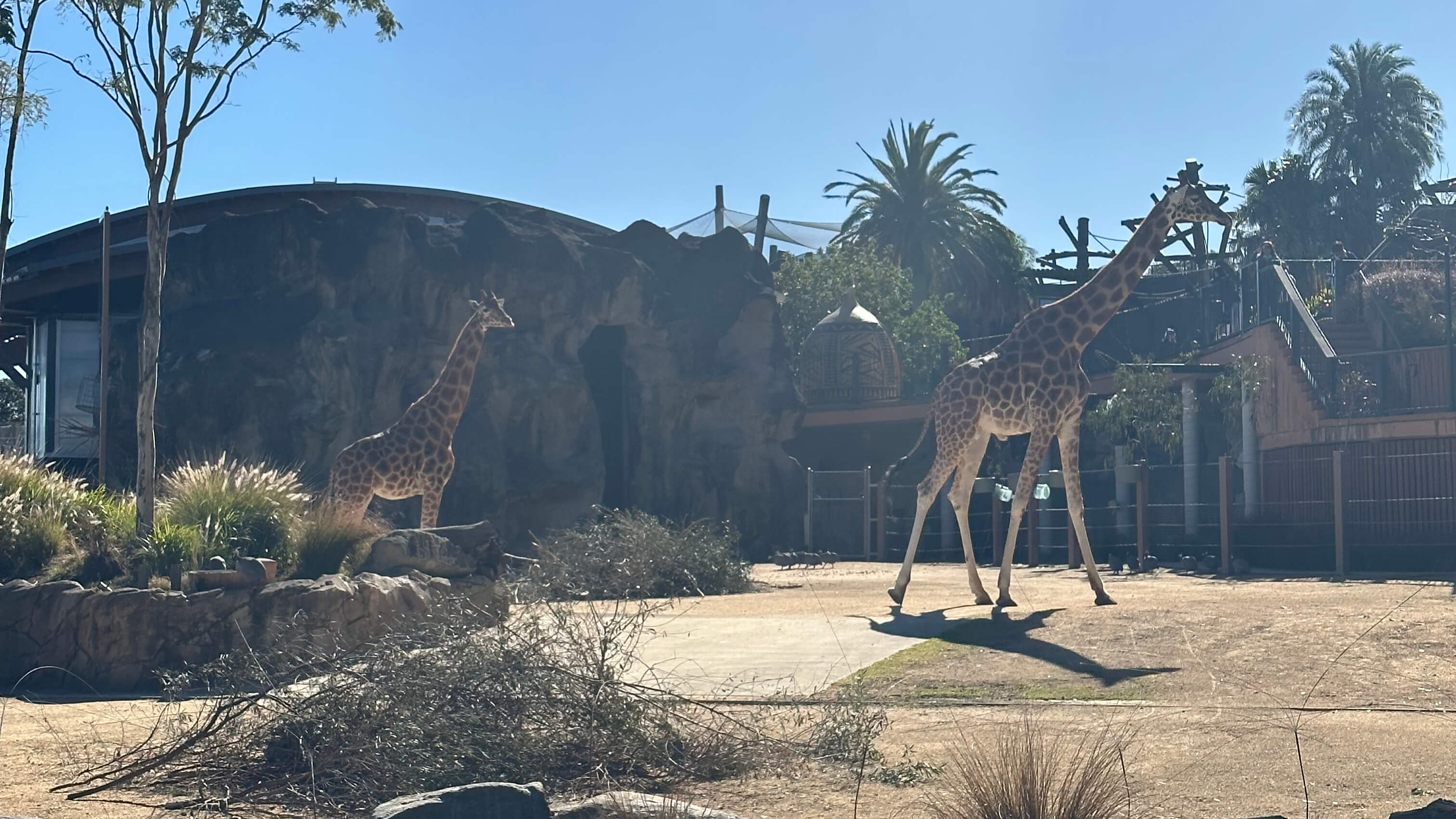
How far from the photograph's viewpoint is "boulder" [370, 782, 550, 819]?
570 centimetres

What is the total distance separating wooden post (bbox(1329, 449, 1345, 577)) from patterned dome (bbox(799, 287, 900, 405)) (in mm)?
18100

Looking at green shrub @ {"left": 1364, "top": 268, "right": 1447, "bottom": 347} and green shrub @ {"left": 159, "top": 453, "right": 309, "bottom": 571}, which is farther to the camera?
green shrub @ {"left": 1364, "top": 268, "right": 1447, "bottom": 347}

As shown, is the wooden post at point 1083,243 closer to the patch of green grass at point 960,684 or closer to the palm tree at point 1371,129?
the palm tree at point 1371,129

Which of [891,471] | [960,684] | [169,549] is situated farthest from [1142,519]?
[169,549]

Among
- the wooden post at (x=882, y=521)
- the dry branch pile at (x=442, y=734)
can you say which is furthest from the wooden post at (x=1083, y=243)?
A: the dry branch pile at (x=442, y=734)

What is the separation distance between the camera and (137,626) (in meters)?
11.0

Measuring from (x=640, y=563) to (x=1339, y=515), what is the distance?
910cm

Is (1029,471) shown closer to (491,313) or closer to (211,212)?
(491,313)

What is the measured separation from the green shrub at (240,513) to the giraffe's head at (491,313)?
5.69m

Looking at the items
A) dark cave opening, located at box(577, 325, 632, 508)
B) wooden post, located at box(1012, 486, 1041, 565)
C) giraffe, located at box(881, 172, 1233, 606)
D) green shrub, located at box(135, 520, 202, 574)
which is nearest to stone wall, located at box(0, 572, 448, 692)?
green shrub, located at box(135, 520, 202, 574)

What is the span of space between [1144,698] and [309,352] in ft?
74.0

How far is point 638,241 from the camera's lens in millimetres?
33656

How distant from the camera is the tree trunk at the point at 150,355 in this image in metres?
13.3

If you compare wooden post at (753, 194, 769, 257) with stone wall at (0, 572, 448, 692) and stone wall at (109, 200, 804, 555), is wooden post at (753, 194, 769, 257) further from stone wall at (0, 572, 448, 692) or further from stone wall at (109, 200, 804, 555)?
stone wall at (0, 572, 448, 692)
